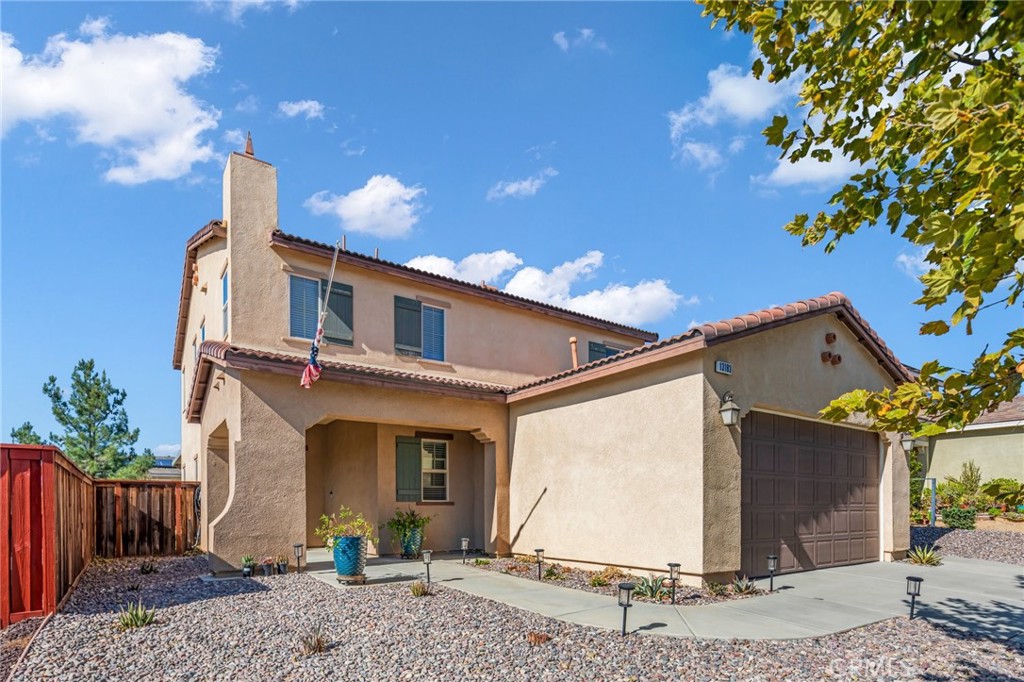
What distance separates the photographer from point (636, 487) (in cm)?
1095

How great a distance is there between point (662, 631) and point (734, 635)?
0.80 m

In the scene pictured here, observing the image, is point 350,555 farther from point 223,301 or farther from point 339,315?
point 223,301

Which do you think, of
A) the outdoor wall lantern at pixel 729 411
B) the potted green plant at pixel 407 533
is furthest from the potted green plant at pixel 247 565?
the outdoor wall lantern at pixel 729 411

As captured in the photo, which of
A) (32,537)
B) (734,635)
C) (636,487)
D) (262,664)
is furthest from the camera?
(636,487)

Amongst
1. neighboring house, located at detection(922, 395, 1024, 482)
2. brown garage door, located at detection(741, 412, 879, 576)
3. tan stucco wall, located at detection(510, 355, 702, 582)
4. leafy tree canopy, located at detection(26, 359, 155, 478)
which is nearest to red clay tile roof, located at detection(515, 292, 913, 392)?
tan stucco wall, located at detection(510, 355, 702, 582)

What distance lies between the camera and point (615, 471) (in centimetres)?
1142

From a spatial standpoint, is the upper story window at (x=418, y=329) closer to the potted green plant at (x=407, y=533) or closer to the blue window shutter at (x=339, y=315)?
the blue window shutter at (x=339, y=315)

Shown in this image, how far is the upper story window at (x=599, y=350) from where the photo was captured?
62.7 ft

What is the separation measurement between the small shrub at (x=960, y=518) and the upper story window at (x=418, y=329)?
14.4 m

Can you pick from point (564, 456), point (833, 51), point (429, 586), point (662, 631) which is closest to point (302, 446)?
point (429, 586)

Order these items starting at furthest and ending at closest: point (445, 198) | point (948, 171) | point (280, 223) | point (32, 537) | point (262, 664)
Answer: point (445, 198)
point (280, 223)
point (32, 537)
point (262, 664)
point (948, 171)

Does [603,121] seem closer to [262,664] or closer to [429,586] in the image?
[429,586]

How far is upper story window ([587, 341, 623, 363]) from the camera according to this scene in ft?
62.7

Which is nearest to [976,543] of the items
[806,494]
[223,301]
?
[806,494]
